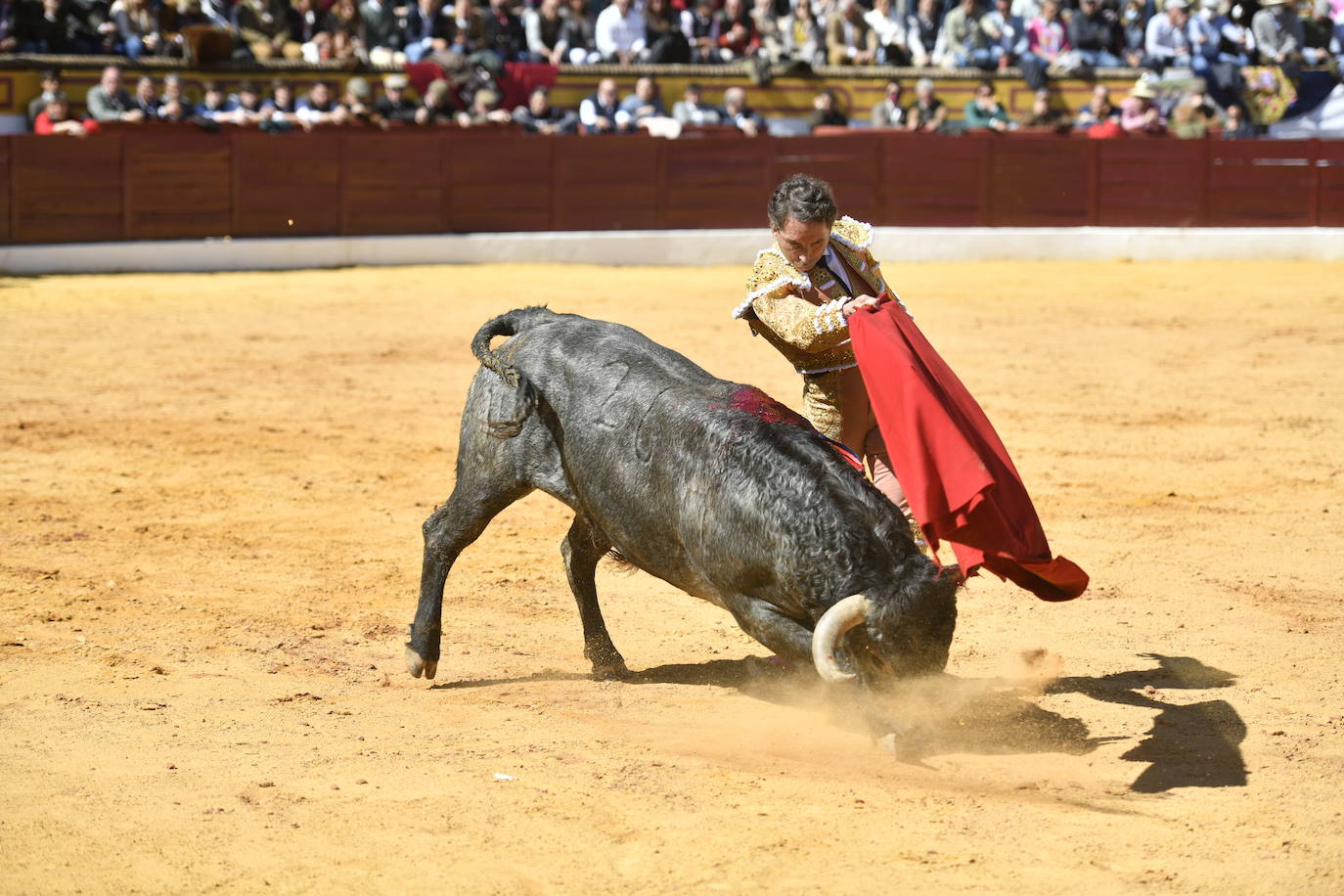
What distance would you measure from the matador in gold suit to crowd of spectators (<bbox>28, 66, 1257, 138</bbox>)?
10.4 metres

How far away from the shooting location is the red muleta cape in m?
3.55

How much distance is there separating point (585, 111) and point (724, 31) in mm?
2189

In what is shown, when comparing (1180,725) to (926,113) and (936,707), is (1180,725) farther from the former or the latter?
(926,113)

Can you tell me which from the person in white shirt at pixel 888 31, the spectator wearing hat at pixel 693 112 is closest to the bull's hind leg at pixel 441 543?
the spectator wearing hat at pixel 693 112

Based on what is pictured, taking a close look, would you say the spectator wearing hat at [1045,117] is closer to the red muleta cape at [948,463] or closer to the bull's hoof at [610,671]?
the bull's hoof at [610,671]

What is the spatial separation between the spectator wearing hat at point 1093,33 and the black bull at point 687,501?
538 inches

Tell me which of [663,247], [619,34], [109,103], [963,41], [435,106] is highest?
[963,41]

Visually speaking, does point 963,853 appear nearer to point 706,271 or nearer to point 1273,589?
point 1273,589

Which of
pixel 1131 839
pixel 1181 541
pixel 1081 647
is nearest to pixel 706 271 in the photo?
pixel 1181 541

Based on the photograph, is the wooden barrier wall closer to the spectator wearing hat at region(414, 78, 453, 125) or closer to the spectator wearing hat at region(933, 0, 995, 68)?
the spectator wearing hat at region(414, 78, 453, 125)

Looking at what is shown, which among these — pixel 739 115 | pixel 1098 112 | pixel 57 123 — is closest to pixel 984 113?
pixel 1098 112

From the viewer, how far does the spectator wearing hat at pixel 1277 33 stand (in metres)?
16.6

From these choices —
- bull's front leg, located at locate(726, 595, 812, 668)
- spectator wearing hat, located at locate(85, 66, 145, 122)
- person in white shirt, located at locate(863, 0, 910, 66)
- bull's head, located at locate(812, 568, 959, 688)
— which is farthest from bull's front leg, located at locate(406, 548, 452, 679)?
person in white shirt, located at locate(863, 0, 910, 66)

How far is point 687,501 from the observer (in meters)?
3.76
